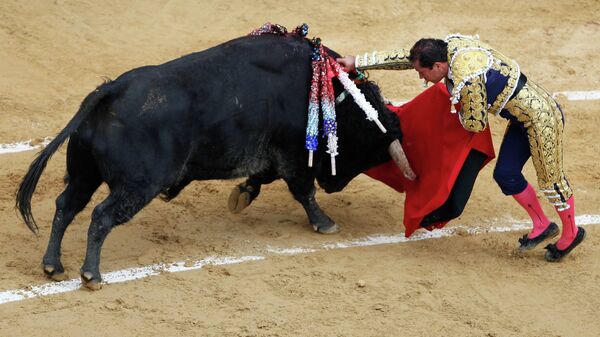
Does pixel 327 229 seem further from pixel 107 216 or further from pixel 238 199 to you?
pixel 107 216

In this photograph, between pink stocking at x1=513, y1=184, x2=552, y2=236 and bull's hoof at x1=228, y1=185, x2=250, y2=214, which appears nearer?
pink stocking at x1=513, y1=184, x2=552, y2=236

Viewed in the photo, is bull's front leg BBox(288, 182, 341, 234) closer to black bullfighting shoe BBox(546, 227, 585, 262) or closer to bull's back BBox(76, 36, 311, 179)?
bull's back BBox(76, 36, 311, 179)

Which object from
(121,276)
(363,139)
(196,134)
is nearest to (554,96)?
(363,139)

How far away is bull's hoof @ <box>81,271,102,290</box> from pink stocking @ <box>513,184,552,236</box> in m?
2.76

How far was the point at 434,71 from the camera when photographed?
6266 millimetres

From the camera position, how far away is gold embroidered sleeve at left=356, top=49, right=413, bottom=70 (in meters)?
6.55

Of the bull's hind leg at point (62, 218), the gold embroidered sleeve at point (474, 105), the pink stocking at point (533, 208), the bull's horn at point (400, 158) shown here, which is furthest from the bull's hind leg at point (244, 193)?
the pink stocking at point (533, 208)

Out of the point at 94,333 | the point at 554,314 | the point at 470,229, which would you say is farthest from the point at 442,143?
the point at 94,333

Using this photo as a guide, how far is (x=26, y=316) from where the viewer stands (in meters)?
5.84

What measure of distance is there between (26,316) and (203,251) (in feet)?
4.40

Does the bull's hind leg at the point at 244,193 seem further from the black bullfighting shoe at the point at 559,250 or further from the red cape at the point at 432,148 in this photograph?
the black bullfighting shoe at the point at 559,250

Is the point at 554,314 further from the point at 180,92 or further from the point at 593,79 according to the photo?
the point at 593,79

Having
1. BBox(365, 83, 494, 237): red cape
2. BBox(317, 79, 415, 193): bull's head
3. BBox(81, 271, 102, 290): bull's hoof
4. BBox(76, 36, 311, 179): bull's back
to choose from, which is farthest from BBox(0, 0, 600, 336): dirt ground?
BBox(76, 36, 311, 179): bull's back

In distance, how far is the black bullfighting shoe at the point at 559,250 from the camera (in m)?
6.74
